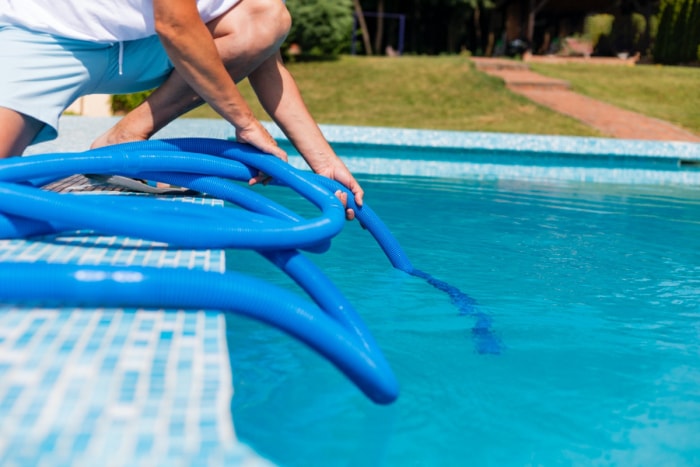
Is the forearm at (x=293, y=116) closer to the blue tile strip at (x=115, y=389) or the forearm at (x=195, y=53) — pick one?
the forearm at (x=195, y=53)

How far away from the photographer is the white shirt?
2652 millimetres

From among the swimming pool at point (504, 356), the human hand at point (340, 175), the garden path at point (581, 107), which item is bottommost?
the garden path at point (581, 107)

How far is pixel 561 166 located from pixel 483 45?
21.6 meters

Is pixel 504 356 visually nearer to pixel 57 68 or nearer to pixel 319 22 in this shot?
pixel 57 68

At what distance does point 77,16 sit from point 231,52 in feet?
1.79

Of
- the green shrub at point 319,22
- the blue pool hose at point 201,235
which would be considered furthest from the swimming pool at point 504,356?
the green shrub at point 319,22

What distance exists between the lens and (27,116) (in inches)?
103

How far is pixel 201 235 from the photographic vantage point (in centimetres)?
187

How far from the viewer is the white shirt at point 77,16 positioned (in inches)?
104

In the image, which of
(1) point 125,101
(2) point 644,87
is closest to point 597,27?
(2) point 644,87

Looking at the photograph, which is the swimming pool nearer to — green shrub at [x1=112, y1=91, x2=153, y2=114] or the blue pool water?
the blue pool water

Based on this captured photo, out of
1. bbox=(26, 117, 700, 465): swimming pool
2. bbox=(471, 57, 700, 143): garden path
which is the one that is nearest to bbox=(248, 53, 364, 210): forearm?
bbox=(26, 117, 700, 465): swimming pool

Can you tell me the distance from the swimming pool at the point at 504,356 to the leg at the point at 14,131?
96cm

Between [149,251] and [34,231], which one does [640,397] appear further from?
[34,231]
